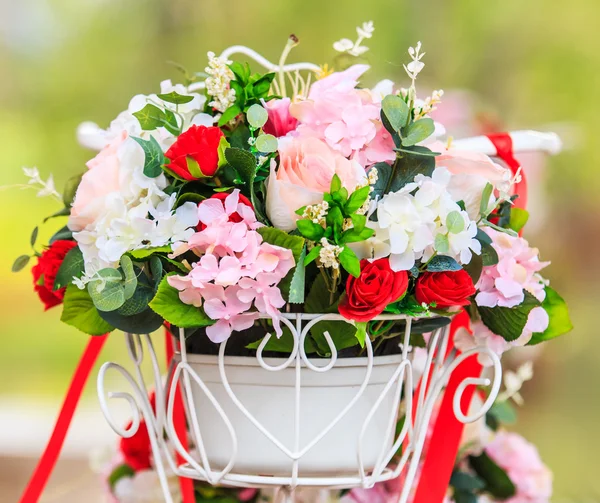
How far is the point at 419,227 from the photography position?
0.60m

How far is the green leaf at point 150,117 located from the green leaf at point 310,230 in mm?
175

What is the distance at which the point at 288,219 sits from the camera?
24.0 inches

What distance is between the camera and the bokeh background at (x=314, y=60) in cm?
244

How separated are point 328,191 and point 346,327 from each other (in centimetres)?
12

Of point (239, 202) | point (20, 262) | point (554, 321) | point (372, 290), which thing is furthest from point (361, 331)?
point (20, 262)

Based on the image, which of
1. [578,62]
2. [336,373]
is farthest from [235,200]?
[578,62]

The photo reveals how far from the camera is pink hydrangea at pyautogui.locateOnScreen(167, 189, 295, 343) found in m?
0.58

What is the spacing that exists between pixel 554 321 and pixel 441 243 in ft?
0.70

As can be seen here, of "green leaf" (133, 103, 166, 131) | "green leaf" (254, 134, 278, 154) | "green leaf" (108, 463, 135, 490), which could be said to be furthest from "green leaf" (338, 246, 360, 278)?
"green leaf" (108, 463, 135, 490)

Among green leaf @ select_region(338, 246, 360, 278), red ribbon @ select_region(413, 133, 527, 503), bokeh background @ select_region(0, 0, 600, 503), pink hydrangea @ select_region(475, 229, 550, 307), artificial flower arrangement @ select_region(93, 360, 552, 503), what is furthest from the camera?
bokeh background @ select_region(0, 0, 600, 503)

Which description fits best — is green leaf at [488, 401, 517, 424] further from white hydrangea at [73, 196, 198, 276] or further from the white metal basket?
white hydrangea at [73, 196, 198, 276]

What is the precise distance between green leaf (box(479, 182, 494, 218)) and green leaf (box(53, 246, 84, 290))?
1.16ft

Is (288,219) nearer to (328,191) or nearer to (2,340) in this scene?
(328,191)

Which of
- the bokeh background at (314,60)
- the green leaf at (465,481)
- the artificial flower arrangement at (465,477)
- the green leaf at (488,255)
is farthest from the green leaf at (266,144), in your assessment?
the bokeh background at (314,60)
